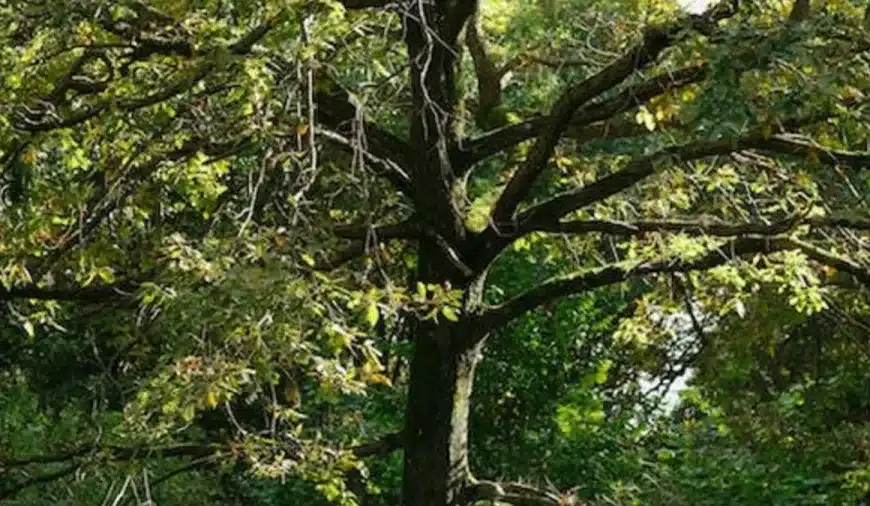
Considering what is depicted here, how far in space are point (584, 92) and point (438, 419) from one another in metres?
1.76

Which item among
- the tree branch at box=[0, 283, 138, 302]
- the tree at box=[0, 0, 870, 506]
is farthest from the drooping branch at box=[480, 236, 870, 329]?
the tree branch at box=[0, 283, 138, 302]

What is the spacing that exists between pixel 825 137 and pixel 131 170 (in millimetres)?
3001

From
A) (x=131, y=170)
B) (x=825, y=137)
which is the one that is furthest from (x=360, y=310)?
(x=825, y=137)

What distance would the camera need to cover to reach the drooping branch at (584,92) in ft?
16.0

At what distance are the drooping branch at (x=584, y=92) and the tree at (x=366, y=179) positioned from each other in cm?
2

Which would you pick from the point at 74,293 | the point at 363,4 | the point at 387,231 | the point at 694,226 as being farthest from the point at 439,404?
the point at 363,4

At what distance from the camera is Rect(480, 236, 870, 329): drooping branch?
19.1ft

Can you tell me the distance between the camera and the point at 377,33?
5.80 m

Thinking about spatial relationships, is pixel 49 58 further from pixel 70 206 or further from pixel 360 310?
pixel 360 310

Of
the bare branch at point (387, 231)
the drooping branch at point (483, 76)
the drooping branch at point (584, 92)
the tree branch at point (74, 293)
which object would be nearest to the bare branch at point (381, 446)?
the bare branch at point (387, 231)

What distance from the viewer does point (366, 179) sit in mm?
4816

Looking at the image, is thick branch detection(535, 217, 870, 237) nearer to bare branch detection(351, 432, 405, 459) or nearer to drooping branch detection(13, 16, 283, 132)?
bare branch detection(351, 432, 405, 459)

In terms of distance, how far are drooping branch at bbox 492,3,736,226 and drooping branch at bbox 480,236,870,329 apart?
0.40 metres

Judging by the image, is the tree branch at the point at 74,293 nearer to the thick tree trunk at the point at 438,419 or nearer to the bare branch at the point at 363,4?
the thick tree trunk at the point at 438,419
